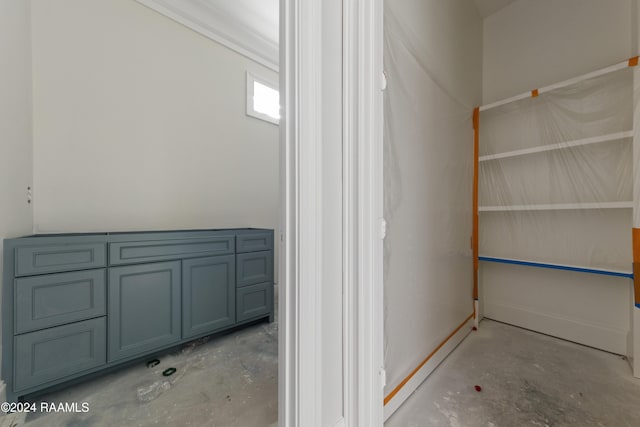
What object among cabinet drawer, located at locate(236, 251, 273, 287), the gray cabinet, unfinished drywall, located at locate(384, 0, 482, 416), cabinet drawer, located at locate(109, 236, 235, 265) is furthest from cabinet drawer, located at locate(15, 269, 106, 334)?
unfinished drywall, located at locate(384, 0, 482, 416)

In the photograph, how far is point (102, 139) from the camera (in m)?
1.85

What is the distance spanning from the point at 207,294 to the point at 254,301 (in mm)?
407

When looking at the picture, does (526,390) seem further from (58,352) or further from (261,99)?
(261,99)

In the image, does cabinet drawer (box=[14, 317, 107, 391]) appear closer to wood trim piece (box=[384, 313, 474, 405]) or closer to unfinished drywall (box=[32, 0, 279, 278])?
unfinished drywall (box=[32, 0, 279, 278])

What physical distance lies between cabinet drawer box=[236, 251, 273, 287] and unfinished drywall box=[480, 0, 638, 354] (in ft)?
6.17

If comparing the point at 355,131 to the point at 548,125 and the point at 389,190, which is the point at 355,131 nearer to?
the point at 389,190

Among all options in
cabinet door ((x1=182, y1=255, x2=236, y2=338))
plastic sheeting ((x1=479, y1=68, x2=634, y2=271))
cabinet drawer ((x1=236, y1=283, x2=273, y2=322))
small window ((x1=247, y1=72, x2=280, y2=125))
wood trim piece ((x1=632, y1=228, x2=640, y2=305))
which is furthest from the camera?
small window ((x1=247, y1=72, x2=280, y2=125))

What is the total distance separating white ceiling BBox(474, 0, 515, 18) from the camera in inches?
83.5

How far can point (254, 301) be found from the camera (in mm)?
2129

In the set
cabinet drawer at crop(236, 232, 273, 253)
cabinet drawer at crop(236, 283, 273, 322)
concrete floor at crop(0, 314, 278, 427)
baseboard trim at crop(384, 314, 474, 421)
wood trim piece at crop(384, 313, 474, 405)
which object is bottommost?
concrete floor at crop(0, 314, 278, 427)

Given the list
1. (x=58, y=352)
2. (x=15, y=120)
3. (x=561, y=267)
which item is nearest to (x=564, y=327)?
(x=561, y=267)

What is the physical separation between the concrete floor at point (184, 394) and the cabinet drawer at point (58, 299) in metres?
0.41

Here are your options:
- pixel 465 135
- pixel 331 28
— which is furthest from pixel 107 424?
pixel 465 135

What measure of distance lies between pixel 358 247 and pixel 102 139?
82.0 inches
